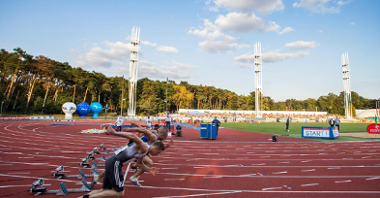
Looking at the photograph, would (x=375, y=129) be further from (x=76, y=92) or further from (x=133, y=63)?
(x=76, y=92)

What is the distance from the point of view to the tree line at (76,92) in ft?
172

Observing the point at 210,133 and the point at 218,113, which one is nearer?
the point at 210,133

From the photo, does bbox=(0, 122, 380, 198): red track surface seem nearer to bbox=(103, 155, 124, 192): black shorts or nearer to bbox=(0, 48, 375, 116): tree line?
bbox=(103, 155, 124, 192): black shorts

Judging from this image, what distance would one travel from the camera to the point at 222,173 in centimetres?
673

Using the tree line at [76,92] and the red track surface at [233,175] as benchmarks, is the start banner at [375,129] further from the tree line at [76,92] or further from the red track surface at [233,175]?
the tree line at [76,92]

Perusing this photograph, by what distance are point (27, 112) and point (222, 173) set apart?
2525 inches

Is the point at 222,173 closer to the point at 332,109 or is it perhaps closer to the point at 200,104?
the point at 200,104

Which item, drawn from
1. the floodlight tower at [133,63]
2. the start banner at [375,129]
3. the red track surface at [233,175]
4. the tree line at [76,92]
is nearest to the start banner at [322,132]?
the start banner at [375,129]

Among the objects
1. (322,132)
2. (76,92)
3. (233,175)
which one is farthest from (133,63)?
(233,175)

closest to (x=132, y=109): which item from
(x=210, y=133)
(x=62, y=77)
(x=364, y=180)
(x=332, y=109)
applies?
(x=62, y=77)

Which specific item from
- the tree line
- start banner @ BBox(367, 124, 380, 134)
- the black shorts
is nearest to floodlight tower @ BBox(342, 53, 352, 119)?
the tree line

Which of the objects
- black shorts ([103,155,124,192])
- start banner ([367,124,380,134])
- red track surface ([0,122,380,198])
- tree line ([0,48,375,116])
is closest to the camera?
black shorts ([103,155,124,192])

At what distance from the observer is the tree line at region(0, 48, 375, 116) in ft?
172

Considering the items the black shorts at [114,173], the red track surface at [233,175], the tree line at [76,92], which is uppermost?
the tree line at [76,92]
